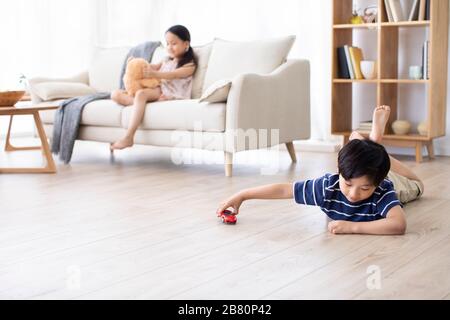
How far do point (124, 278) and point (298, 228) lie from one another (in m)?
0.85

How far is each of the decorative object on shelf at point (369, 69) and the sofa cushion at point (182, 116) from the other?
1.26 metres

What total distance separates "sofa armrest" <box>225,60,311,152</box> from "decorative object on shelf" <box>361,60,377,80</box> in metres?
0.51

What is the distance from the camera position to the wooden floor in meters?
1.93

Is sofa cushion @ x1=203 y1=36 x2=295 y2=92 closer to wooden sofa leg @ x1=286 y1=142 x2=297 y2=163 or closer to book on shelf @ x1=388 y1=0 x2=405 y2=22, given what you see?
wooden sofa leg @ x1=286 y1=142 x2=297 y2=163

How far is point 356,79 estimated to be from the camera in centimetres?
480

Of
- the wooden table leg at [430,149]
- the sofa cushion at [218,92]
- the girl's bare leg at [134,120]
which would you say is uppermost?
the sofa cushion at [218,92]

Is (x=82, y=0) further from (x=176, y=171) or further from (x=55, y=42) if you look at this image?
(x=176, y=171)

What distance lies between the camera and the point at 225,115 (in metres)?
3.95

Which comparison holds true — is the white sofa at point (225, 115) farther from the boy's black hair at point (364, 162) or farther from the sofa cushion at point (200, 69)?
the boy's black hair at point (364, 162)

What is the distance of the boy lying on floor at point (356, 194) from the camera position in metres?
2.40

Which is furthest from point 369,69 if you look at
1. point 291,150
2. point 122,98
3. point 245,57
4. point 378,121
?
point 378,121

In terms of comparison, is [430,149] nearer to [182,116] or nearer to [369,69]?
[369,69]

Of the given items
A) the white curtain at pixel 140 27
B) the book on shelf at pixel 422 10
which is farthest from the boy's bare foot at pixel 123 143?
the book on shelf at pixel 422 10
